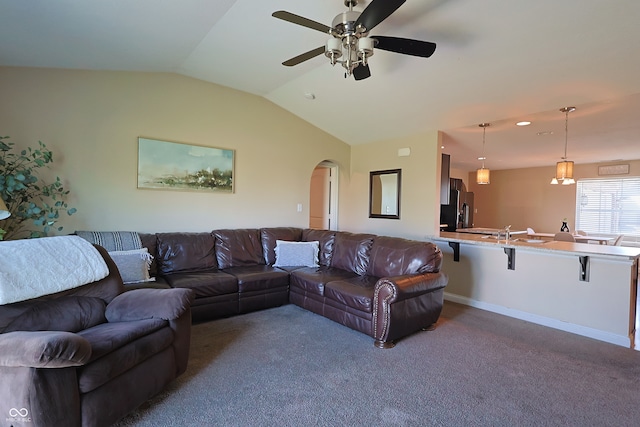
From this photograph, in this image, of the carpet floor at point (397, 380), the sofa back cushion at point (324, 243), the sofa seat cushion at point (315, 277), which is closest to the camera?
the carpet floor at point (397, 380)

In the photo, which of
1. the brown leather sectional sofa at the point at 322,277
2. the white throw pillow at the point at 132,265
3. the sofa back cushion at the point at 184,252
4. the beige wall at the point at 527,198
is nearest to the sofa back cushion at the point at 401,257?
the brown leather sectional sofa at the point at 322,277

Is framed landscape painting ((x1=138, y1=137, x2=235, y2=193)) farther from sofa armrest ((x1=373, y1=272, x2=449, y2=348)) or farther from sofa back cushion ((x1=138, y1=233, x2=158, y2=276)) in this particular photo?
sofa armrest ((x1=373, y1=272, x2=449, y2=348))

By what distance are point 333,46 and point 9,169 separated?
3136mm

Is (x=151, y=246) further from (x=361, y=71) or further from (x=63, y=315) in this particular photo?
(x=361, y=71)

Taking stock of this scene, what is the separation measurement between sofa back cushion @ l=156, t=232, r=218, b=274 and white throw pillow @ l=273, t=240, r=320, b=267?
2.73ft

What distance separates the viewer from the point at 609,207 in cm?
683

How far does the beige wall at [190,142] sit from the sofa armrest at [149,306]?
5.81 feet

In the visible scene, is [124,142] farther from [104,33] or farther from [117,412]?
[117,412]

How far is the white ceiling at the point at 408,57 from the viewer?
2316 mm

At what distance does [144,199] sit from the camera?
383 centimetres

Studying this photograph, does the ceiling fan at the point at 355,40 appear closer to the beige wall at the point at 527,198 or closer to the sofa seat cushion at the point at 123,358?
the sofa seat cushion at the point at 123,358

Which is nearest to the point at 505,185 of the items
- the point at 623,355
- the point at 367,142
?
the point at 367,142

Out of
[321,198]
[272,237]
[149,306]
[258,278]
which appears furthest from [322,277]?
[321,198]

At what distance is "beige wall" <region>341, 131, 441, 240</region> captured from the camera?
4508mm
